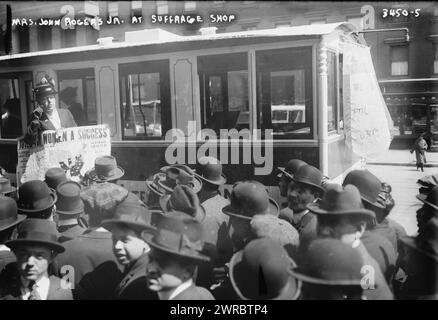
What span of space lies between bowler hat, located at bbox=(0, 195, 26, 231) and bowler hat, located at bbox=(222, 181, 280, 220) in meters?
1.33

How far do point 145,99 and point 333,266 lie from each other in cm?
513

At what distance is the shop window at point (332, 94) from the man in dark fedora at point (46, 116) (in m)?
3.26

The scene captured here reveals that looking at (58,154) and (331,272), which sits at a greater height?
(58,154)

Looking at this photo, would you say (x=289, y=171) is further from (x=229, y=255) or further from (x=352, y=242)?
(x=352, y=242)

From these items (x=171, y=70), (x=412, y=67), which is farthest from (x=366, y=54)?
(x=412, y=67)

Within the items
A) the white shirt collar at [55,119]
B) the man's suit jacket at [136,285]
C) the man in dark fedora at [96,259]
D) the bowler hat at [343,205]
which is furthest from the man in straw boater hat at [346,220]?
the white shirt collar at [55,119]

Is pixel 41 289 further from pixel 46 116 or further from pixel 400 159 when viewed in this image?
pixel 400 159

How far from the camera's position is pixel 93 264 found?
2625 mm

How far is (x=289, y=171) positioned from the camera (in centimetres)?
420

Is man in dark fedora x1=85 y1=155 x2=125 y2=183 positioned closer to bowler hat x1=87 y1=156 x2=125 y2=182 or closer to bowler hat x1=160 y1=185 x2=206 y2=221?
bowler hat x1=87 y1=156 x2=125 y2=182

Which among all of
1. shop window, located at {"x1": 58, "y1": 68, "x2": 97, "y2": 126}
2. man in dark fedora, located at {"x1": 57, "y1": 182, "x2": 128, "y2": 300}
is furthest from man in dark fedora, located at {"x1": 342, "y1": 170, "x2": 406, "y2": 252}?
shop window, located at {"x1": 58, "y1": 68, "x2": 97, "y2": 126}

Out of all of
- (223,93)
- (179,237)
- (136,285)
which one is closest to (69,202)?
(136,285)

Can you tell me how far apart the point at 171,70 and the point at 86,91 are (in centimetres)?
159

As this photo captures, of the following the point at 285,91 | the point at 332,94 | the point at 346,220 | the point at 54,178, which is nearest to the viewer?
the point at 346,220
